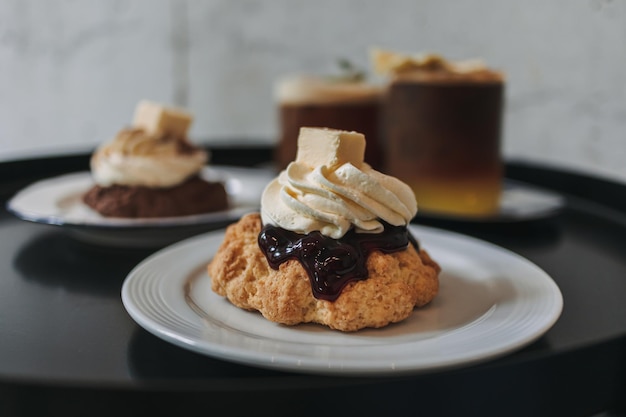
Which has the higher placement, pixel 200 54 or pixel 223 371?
pixel 200 54

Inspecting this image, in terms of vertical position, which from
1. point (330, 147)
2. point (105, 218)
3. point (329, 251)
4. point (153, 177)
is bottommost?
point (105, 218)

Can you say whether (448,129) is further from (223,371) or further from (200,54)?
(200,54)

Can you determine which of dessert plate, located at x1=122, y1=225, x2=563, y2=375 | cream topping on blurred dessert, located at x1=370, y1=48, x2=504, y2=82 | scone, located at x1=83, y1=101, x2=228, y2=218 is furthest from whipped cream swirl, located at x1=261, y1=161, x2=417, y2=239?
cream topping on blurred dessert, located at x1=370, y1=48, x2=504, y2=82

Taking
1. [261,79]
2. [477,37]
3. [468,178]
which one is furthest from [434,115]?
[261,79]

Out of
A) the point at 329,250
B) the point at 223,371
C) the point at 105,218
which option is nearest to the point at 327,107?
the point at 105,218

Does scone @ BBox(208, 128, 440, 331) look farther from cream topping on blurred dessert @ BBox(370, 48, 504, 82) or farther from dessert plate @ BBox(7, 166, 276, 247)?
cream topping on blurred dessert @ BBox(370, 48, 504, 82)

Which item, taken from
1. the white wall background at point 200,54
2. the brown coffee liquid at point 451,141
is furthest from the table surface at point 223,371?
the white wall background at point 200,54
